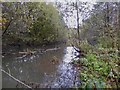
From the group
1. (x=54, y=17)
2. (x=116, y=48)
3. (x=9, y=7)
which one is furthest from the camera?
(x=54, y=17)

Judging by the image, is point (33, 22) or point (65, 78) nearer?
point (65, 78)

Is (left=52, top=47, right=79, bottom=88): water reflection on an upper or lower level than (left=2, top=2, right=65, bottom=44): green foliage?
lower

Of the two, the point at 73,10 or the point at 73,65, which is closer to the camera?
the point at 73,65

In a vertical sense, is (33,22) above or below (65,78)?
above

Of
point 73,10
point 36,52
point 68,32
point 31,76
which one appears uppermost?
point 73,10

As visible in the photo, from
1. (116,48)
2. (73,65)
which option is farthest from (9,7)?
(116,48)

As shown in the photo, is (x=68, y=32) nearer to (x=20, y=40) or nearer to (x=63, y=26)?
(x=63, y=26)

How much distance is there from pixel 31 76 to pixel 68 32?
1929mm

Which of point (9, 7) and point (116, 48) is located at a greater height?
point (9, 7)

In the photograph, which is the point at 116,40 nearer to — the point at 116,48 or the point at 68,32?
the point at 116,48

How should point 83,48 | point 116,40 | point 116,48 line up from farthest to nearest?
point 83,48
point 116,48
point 116,40

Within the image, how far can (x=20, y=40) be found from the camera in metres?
5.55

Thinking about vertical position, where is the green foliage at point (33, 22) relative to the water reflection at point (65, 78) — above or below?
above

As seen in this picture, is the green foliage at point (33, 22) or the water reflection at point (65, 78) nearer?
the water reflection at point (65, 78)
